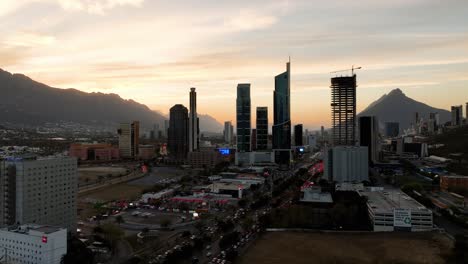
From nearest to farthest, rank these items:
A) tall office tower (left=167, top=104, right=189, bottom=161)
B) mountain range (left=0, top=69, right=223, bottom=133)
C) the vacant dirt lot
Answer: the vacant dirt lot
tall office tower (left=167, top=104, right=189, bottom=161)
mountain range (left=0, top=69, right=223, bottom=133)

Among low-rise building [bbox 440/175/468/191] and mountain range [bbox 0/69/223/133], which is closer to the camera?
low-rise building [bbox 440/175/468/191]

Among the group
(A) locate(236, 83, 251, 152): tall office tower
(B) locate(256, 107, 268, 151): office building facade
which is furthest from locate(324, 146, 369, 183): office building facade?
(B) locate(256, 107, 268, 151): office building facade

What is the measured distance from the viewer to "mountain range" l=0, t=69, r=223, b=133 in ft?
410

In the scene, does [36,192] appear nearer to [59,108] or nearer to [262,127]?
[262,127]

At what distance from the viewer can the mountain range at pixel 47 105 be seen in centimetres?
12510

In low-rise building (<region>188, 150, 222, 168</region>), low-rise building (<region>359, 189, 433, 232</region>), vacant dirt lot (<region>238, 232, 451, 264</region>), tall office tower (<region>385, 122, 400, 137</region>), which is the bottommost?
vacant dirt lot (<region>238, 232, 451, 264</region>)

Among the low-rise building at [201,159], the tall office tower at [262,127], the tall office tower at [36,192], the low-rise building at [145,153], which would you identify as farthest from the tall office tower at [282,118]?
the tall office tower at [36,192]

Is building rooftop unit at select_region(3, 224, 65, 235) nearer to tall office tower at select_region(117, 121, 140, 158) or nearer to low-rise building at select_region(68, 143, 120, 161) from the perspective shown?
low-rise building at select_region(68, 143, 120, 161)

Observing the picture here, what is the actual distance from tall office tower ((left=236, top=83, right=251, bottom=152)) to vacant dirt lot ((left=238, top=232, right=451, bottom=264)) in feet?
113

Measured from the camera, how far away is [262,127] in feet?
182

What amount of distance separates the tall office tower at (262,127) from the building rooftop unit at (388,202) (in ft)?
96.5

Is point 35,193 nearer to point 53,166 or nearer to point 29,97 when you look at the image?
point 53,166

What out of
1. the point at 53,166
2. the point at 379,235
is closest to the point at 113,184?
the point at 53,166

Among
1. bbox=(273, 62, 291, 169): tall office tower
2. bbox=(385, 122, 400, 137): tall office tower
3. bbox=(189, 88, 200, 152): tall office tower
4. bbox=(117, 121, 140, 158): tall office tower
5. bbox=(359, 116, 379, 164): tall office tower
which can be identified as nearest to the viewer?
bbox=(359, 116, 379, 164): tall office tower
